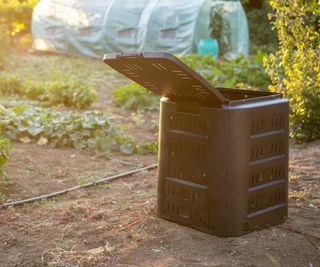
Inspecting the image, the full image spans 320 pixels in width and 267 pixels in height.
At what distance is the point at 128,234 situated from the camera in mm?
3805

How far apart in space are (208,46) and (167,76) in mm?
12058

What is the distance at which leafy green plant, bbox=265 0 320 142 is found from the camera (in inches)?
266

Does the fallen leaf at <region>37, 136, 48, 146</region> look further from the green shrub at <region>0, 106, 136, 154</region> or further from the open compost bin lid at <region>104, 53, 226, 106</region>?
the open compost bin lid at <region>104, 53, 226, 106</region>

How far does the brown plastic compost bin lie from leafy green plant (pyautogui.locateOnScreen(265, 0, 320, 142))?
295 centimetres

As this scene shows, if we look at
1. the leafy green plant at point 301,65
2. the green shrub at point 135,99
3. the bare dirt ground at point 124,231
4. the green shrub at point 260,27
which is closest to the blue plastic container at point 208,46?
the green shrub at point 260,27

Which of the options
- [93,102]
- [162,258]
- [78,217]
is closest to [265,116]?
[162,258]

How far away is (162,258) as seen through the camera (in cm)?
342

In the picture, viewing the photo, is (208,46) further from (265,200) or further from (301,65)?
(265,200)

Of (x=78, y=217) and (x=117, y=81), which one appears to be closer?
(x=78, y=217)

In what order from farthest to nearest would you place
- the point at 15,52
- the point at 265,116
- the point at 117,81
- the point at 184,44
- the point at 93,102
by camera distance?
the point at 15,52 < the point at 184,44 < the point at 117,81 < the point at 93,102 < the point at 265,116

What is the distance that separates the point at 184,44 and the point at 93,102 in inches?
263

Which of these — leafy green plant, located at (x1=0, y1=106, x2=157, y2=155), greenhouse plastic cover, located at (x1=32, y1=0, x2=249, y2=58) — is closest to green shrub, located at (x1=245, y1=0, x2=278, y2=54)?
greenhouse plastic cover, located at (x1=32, y1=0, x2=249, y2=58)

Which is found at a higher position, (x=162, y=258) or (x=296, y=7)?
(x=296, y=7)

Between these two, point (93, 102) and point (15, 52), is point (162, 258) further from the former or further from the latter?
point (15, 52)
